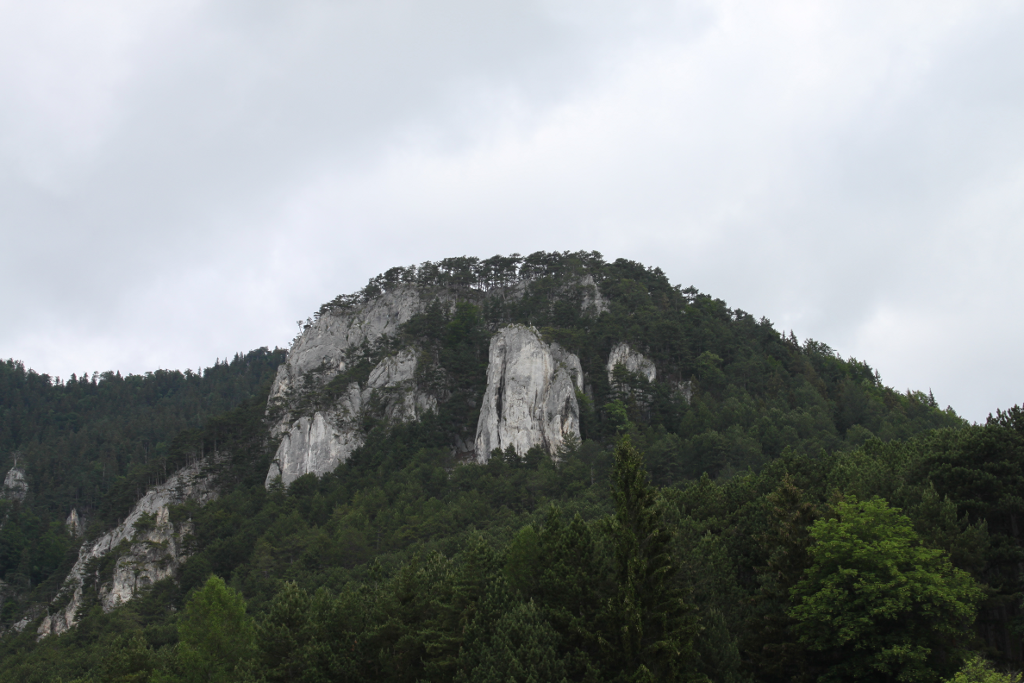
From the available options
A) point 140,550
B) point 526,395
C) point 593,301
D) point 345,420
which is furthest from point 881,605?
point 593,301

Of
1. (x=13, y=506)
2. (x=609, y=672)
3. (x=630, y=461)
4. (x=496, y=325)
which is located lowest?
(x=609, y=672)

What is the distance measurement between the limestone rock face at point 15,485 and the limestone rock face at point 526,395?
100 meters

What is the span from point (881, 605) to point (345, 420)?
80.0m

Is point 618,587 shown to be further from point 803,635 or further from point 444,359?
point 444,359

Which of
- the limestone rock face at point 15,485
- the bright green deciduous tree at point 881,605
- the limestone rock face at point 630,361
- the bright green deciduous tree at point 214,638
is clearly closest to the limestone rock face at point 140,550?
the bright green deciduous tree at point 214,638

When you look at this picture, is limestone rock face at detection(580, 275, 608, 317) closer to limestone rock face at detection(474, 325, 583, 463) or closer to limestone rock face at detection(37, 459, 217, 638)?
limestone rock face at detection(474, 325, 583, 463)

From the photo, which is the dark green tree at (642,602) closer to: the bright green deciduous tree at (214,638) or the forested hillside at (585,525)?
the forested hillside at (585,525)

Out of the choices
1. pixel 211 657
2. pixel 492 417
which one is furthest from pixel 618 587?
pixel 492 417

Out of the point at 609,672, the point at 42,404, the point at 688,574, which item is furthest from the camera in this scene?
the point at 42,404

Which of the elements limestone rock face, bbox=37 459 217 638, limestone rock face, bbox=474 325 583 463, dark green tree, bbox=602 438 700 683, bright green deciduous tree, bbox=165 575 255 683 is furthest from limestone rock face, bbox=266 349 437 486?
dark green tree, bbox=602 438 700 683

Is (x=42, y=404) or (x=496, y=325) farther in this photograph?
(x=42, y=404)

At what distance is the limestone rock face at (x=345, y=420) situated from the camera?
97188mm

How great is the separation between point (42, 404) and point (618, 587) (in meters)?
204

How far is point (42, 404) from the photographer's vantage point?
193875 millimetres
